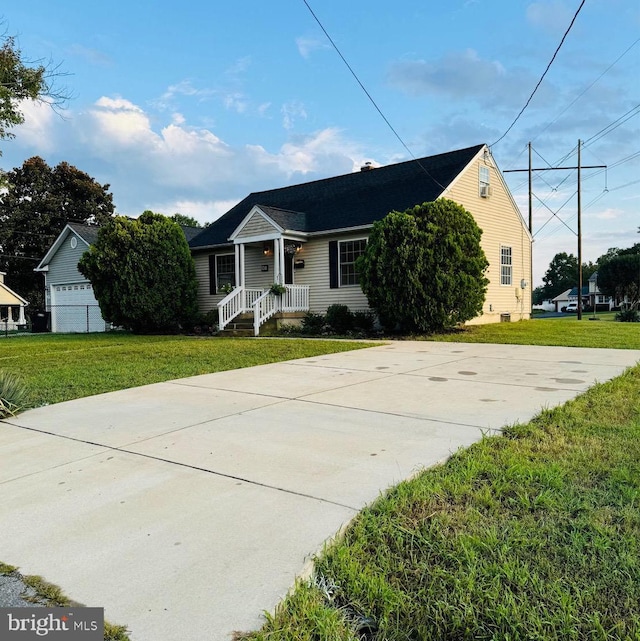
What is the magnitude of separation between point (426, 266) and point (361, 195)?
534 cm

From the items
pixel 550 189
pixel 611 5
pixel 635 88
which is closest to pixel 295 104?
pixel 611 5

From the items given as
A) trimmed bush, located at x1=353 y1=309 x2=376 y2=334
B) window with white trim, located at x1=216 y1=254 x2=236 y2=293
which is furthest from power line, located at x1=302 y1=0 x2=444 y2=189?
window with white trim, located at x1=216 y1=254 x2=236 y2=293

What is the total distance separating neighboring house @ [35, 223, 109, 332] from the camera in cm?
2189

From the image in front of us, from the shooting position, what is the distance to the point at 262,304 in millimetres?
15070

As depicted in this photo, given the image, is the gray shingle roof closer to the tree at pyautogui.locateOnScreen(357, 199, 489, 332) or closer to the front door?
the front door

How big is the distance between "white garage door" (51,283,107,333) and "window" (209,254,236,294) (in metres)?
6.16

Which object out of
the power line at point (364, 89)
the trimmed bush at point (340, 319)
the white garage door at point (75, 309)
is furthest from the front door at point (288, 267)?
the white garage door at point (75, 309)

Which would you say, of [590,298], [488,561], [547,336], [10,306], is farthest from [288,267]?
[590,298]

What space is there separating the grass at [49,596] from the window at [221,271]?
16122mm

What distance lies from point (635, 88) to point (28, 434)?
52.6ft

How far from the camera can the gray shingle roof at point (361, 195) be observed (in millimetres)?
14875

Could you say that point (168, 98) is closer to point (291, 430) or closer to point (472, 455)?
point (291, 430)

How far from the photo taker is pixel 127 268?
1570cm

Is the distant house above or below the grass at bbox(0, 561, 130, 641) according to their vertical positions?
above
